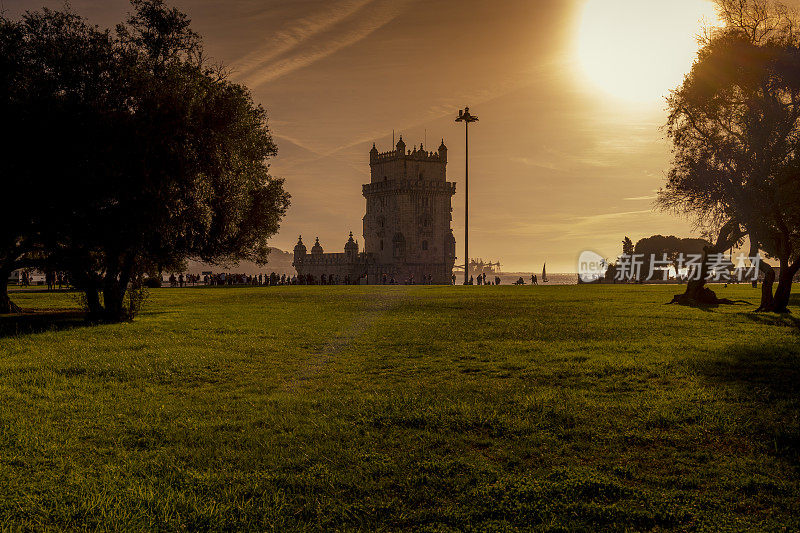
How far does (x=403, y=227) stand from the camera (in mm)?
105000

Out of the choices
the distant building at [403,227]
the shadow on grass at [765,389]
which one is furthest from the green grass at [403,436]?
the distant building at [403,227]

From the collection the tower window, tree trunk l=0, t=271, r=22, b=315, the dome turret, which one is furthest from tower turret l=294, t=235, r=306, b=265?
tree trunk l=0, t=271, r=22, b=315

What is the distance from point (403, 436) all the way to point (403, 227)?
9856 centimetres

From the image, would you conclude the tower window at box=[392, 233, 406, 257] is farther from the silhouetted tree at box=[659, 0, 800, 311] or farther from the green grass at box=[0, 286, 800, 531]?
the green grass at box=[0, 286, 800, 531]

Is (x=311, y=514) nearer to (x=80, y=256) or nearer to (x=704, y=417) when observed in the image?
(x=704, y=417)

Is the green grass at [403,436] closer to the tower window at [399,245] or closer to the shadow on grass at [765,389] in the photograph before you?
the shadow on grass at [765,389]

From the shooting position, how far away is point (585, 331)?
16.4 m

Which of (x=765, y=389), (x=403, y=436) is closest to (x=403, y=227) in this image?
(x=765, y=389)

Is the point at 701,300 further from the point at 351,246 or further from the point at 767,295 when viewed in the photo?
the point at 351,246

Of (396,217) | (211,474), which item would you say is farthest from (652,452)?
(396,217)

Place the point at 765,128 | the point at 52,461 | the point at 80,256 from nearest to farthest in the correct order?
the point at 52,461 < the point at 80,256 < the point at 765,128

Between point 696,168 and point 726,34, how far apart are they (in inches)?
218

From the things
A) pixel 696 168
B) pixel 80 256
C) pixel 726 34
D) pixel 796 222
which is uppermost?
pixel 726 34

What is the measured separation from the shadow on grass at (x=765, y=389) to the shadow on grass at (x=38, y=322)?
17.0 m
